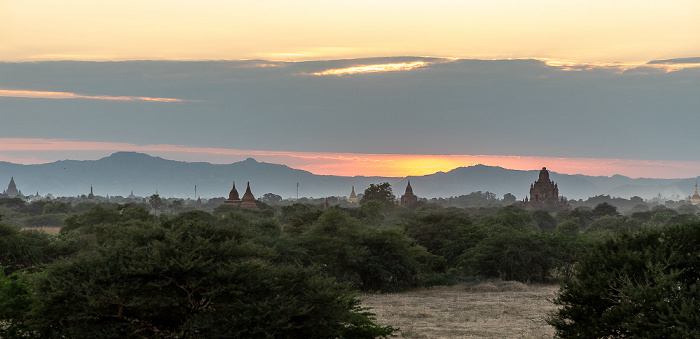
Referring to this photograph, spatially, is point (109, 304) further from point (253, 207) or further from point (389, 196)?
point (389, 196)

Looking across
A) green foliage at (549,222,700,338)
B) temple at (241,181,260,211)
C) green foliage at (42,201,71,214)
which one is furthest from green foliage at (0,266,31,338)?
green foliage at (42,201,71,214)

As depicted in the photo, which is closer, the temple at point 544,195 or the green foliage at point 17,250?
the green foliage at point 17,250

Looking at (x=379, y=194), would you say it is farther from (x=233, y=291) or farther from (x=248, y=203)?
(x=233, y=291)

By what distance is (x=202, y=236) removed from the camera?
18672 millimetres

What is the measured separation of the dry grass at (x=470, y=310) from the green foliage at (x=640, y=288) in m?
7.31

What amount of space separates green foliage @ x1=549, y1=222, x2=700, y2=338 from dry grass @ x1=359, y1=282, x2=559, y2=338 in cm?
731

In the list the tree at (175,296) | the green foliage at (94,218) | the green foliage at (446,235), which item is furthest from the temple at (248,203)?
the tree at (175,296)

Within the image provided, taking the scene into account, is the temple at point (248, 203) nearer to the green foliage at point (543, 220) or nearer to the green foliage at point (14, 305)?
the green foliage at point (543, 220)

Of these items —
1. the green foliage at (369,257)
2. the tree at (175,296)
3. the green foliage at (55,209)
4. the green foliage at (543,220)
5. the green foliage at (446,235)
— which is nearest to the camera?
the tree at (175,296)

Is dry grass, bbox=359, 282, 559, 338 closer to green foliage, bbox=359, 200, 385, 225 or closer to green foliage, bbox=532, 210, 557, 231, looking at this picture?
green foliage, bbox=359, 200, 385, 225

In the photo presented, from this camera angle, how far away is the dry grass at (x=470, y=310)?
27469mm

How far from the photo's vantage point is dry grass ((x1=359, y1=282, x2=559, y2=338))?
1081 inches

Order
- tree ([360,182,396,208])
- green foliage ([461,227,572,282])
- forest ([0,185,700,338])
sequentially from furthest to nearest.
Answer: tree ([360,182,396,208]), green foliage ([461,227,572,282]), forest ([0,185,700,338])

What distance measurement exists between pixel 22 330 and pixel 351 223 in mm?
26170
